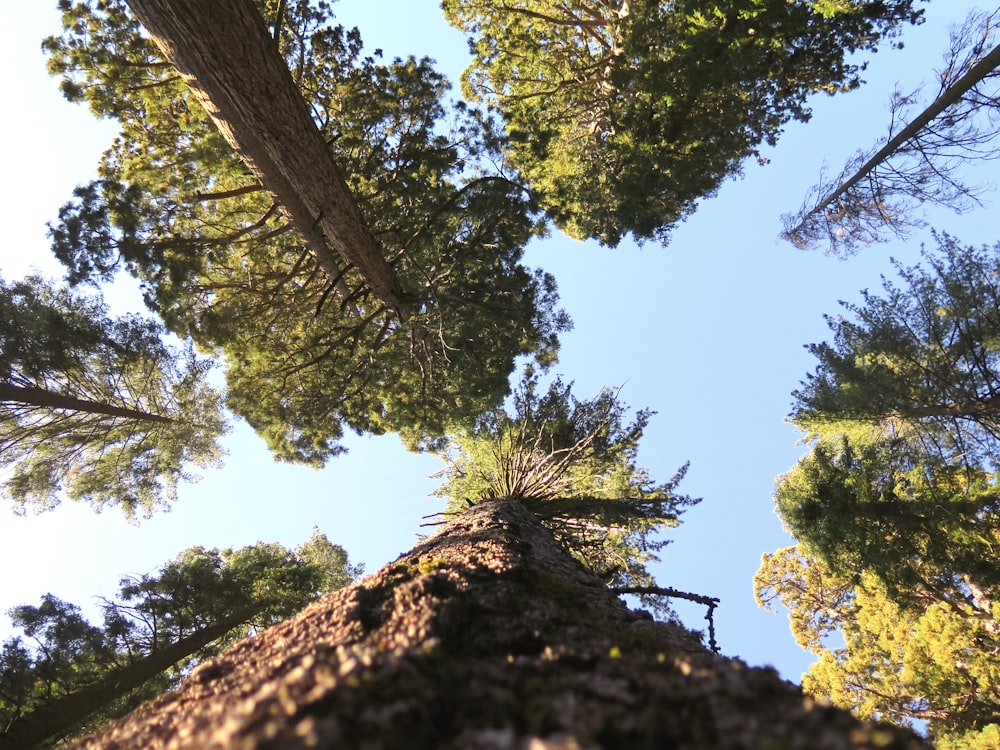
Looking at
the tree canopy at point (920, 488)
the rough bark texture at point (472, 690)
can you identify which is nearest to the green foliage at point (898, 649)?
the tree canopy at point (920, 488)

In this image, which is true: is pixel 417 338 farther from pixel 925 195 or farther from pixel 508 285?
pixel 925 195

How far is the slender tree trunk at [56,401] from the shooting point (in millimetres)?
6985

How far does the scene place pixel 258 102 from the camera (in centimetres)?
405

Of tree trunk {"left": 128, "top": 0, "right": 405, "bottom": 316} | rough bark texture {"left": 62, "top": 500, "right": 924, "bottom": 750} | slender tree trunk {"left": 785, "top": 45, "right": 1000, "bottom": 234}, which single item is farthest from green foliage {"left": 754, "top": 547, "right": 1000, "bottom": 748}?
tree trunk {"left": 128, "top": 0, "right": 405, "bottom": 316}

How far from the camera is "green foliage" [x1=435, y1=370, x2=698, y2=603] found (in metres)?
6.65

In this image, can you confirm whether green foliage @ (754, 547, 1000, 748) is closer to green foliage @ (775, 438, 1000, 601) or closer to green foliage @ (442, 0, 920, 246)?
green foliage @ (775, 438, 1000, 601)

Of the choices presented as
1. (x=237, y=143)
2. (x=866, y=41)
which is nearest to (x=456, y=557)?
(x=237, y=143)

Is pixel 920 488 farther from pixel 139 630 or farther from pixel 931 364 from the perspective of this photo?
pixel 139 630

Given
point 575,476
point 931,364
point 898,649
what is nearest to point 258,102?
point 575,476

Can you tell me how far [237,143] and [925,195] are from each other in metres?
11.1

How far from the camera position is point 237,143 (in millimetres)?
4598

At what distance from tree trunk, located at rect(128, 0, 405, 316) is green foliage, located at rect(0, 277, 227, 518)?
4.63 meters

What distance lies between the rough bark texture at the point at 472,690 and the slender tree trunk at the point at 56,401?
7.85 meters

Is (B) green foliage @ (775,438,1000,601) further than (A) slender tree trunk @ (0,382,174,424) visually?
Yes
